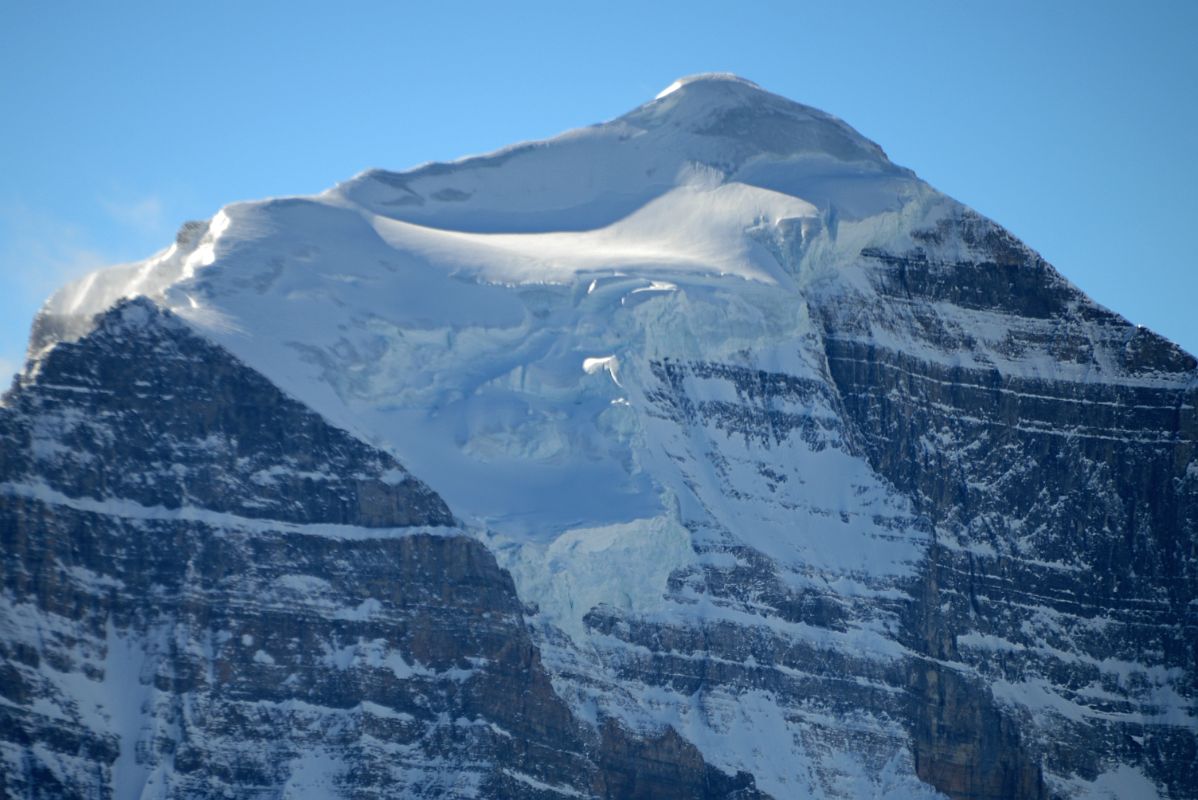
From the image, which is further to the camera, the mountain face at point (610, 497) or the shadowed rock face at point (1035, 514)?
the shadowed rock face at point (1035, 514)

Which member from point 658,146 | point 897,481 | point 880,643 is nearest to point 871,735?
point 880,643

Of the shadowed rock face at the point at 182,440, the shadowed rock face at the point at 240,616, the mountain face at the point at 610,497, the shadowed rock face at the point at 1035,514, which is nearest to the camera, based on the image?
the shadowed rock face at the point at 240,616

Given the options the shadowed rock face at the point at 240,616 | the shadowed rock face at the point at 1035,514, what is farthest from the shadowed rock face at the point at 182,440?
the shadowed rock face at the point at 1035,514

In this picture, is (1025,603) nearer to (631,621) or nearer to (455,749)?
(631,621)

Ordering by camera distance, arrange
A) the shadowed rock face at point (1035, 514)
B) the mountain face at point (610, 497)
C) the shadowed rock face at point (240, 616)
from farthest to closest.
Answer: the shadowed rock face at point (1035, 514) → the mountain face at point (610, 497) → the shadowed rock face at point (240, 616)

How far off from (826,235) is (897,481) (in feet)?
42.2

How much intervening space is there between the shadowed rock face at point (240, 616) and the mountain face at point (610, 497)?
0.18 meters

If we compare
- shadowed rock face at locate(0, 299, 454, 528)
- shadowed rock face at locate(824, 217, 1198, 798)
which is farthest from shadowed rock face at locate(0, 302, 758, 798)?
shadowed rock face at locate(824, 217, 1198, 798)

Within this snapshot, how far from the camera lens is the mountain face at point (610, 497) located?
146 metres

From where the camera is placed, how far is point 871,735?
512 feet

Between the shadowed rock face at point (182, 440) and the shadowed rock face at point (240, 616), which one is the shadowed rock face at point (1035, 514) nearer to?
the shadowed rock face at point (240, 616)

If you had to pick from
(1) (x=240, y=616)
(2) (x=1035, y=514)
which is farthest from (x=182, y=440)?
(2) (x=1035, y=514)

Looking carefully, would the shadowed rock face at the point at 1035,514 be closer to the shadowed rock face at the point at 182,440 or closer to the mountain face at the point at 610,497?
the mountain face at the point at 610,497

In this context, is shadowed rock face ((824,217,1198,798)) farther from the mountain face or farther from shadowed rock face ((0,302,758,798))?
shadowed rock face ((0,302,758,798))
